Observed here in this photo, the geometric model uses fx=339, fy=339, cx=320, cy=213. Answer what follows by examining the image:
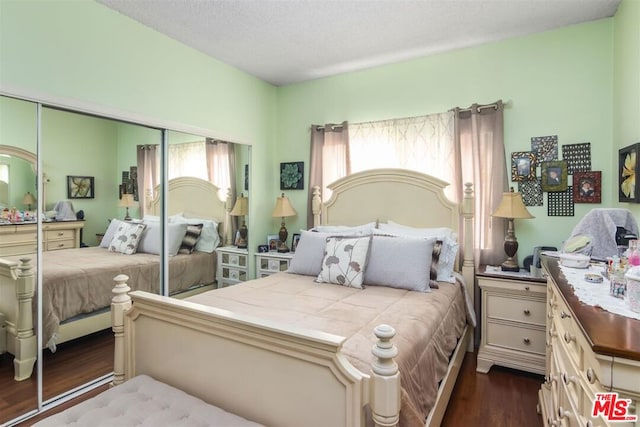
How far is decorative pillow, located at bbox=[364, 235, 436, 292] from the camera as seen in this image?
237 centimetres

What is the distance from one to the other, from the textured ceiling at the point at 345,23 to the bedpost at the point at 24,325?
1884 mm

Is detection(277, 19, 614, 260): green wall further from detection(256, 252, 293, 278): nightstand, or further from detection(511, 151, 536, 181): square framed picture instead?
detection(256, 252, 293, 278): nightstand

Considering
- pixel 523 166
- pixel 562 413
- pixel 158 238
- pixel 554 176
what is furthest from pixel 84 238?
pixel 554 176

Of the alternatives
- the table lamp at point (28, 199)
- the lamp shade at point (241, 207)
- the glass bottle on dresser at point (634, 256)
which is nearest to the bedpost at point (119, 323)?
the table lamp at point (28, 199)

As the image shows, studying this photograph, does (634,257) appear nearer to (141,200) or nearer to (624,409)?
(624,409)

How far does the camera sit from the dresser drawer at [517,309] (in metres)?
2.45

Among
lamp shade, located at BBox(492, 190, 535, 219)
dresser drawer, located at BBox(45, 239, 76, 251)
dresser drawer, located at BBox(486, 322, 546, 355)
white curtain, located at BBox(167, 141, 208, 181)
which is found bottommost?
dresser drawer, located at BBox(486, 322, 546, 355)

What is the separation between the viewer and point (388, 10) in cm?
242

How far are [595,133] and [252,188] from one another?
3121 mm

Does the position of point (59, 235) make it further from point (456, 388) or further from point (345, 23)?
point (456, 388)

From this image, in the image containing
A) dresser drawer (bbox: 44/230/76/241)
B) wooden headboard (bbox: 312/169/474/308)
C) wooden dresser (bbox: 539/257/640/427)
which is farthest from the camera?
wooden headboard (bbox: 312/169/474/308)

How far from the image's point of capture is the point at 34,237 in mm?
2094

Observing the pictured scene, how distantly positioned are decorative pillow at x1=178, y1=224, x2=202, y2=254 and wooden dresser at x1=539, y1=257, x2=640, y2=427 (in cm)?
276

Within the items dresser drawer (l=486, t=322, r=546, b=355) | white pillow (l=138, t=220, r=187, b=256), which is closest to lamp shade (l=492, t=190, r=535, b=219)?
dresser drawer (l=486, t=322, r=546, b=355)
